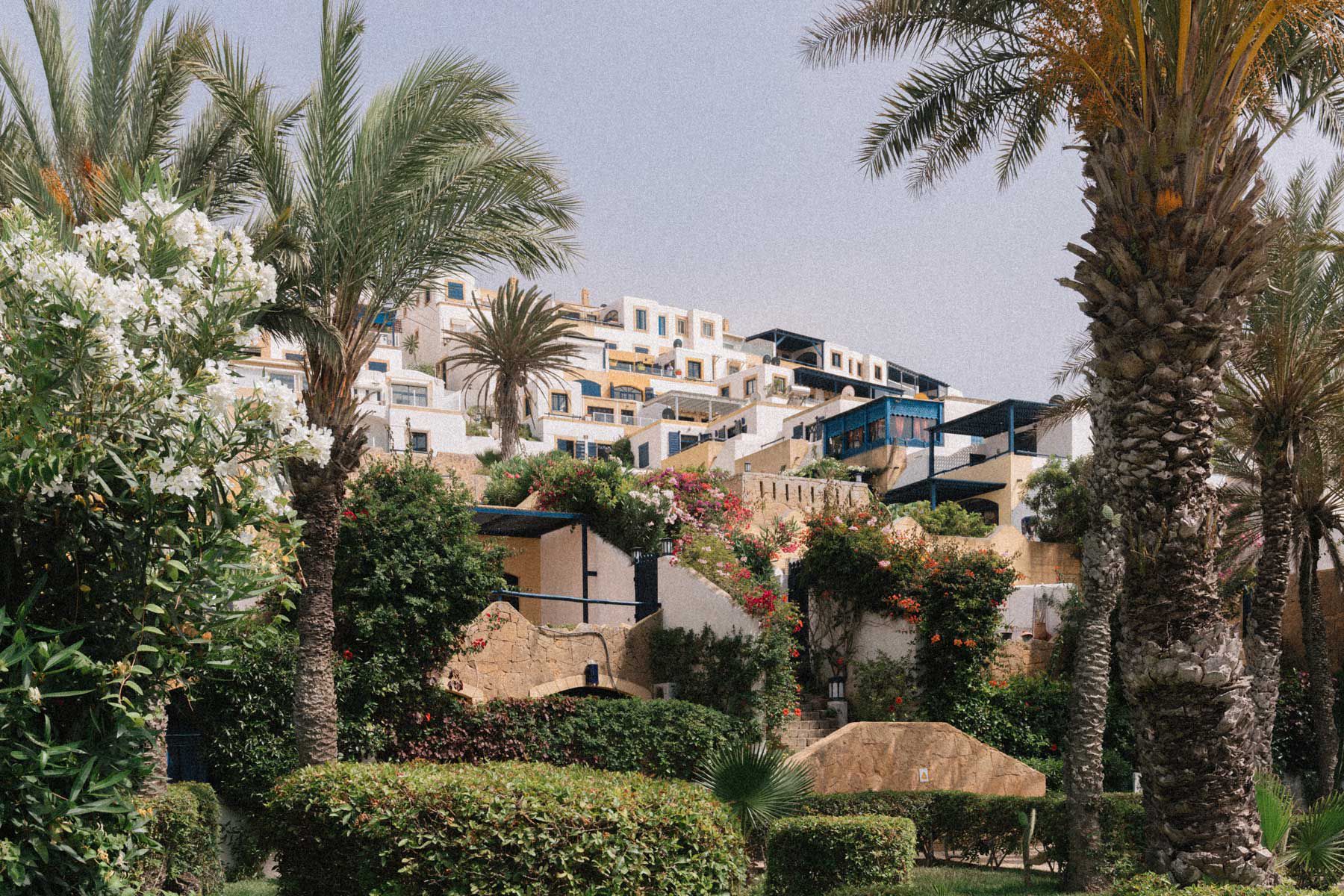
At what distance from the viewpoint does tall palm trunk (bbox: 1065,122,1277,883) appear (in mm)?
6754

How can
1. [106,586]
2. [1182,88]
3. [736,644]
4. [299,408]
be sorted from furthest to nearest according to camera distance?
1. [736,644]
2. [1182,88]
3. [299,408]
4. [106,586]

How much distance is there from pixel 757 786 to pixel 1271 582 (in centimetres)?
773

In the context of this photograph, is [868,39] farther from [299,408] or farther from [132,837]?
[132,837]

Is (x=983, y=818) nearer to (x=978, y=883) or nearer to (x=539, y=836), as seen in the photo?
(x=978, y=883)

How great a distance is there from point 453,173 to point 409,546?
525 cm

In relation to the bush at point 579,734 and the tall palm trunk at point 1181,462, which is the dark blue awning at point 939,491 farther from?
the tall palm trunk at point 1181,462

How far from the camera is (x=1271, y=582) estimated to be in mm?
14844

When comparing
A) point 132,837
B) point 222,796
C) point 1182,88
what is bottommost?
point 222,796

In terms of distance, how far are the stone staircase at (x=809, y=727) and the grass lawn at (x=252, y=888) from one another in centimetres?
803

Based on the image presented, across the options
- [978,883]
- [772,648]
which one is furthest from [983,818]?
[772,648]

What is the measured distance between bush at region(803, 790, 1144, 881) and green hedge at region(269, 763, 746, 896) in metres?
5.57

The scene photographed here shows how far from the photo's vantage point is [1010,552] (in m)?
26.0

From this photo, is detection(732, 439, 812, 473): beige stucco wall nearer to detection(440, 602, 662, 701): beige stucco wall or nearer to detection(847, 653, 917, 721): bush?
detection(847, 653, 917, 721): bush

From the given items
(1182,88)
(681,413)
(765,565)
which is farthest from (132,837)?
(681,413)
